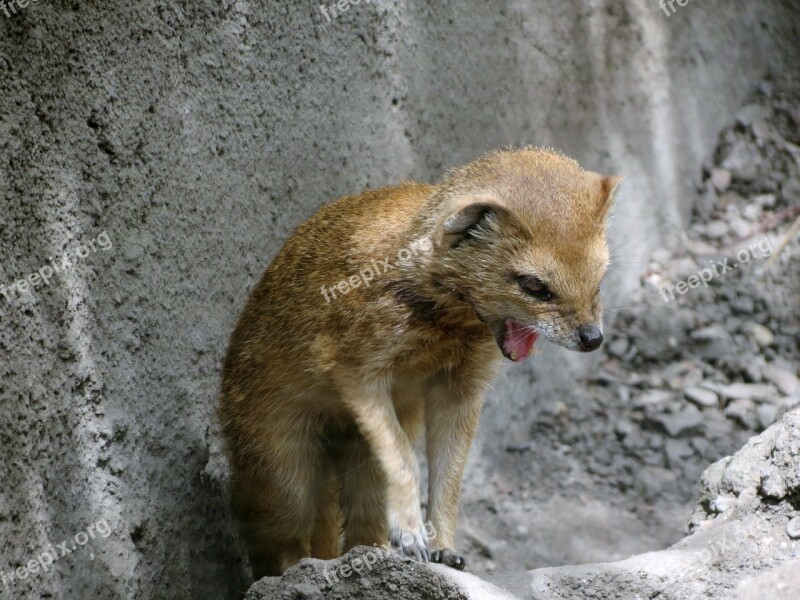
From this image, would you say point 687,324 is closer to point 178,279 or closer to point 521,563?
point 521,563

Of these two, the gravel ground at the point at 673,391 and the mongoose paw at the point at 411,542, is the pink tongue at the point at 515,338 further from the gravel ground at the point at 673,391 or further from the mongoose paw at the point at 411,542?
the gravel ground at the point at 673,391

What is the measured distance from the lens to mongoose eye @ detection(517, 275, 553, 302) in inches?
168

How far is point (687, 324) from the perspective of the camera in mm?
7852

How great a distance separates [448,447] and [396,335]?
2.29ft

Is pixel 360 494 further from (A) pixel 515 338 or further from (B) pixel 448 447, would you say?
(A) pixel 515 338

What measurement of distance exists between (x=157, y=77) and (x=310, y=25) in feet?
3.55

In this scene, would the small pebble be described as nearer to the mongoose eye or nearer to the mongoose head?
the mongoose head

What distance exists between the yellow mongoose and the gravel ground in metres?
1.60

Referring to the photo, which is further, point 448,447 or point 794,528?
point 448,447

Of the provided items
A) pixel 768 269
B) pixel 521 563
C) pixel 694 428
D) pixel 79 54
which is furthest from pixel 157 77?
pixel 768 269

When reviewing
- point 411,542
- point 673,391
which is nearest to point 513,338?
point 411,542

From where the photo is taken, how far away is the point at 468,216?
4.34 meters

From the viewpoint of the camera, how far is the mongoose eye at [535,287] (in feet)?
14.0

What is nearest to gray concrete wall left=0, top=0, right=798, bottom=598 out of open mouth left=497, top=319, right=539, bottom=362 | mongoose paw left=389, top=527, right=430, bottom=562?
mongoose paw left=389, top=527, right=430, bottom=562
